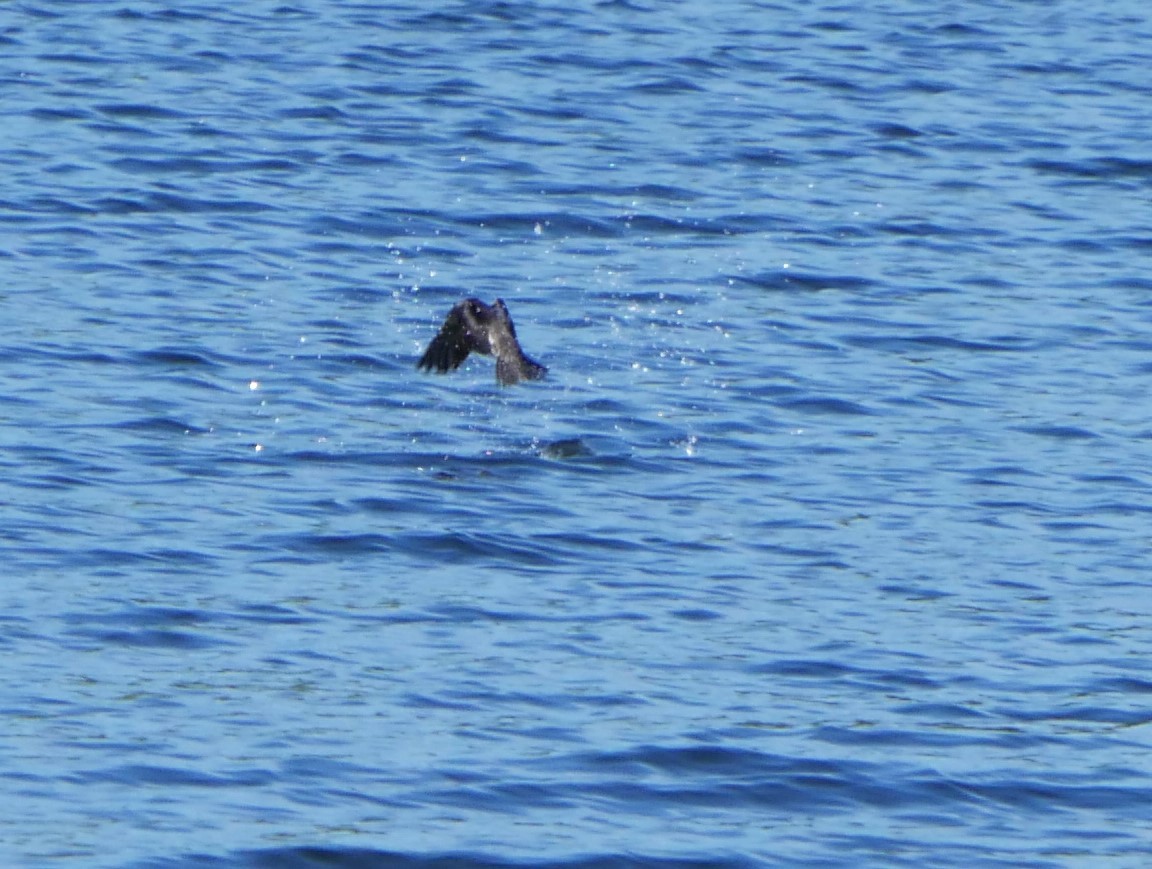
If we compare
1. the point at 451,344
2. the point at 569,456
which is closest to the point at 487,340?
the point at 451,344

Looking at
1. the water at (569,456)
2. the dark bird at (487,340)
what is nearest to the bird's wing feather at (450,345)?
the dark bird at (487,340)

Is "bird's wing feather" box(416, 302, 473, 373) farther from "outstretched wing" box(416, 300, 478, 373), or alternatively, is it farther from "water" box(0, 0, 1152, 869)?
"water" box(0, 0, 1152, 869)

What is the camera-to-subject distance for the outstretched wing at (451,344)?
41.1ft

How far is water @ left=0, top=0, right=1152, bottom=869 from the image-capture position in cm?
781

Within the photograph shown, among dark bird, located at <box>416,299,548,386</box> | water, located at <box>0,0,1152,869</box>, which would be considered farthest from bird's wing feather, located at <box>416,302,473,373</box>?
water, located at <box>0,0,1152,869</box>

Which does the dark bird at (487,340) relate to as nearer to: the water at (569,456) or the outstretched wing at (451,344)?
the outstretched wing at (451,344)

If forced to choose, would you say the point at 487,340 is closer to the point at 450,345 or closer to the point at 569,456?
the point at 450,345

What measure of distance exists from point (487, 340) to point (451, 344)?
309 mm

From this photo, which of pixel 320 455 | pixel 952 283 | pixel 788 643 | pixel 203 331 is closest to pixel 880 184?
pixel 952 283

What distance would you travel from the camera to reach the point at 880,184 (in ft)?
57.0

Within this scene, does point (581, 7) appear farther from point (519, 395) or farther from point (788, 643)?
point (788, 643)

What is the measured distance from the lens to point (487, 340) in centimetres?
1243

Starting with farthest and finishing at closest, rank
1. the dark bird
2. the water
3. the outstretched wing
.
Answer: the outstretched wing → the dark bird → the water

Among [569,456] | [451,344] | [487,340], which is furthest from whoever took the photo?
[451,344]
